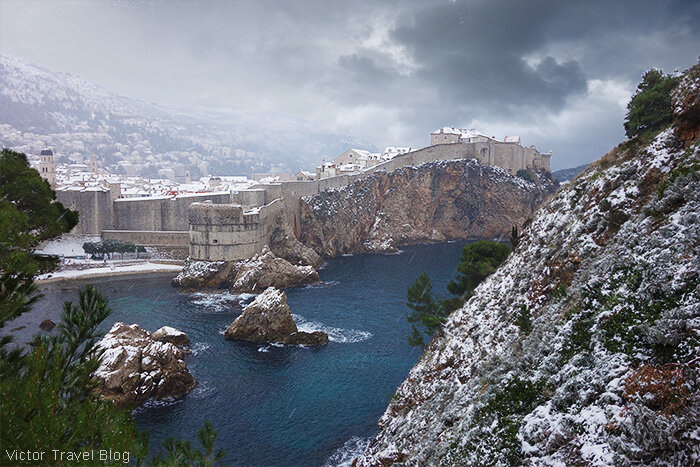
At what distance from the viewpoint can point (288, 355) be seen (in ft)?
70.9

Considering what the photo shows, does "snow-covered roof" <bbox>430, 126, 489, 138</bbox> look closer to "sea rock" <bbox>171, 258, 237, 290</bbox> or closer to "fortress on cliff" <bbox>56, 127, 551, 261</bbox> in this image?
"fortress on cliff" <bbox>56, 127, 551, 261</bbox>

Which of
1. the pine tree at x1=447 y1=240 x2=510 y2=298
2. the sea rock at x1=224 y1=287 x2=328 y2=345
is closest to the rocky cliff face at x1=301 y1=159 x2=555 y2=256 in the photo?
the sea rock at x1=224 y1=287 x2=328 y2=345

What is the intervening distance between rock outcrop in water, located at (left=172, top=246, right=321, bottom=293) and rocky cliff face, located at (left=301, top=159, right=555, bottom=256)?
44.3 ft

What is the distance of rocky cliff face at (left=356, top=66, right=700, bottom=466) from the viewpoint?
13.2ft

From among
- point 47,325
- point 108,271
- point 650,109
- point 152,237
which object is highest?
point 650,109

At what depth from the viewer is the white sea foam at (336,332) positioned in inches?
919

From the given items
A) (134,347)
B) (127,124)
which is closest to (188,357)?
(134,347)

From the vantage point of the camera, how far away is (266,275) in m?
34.2

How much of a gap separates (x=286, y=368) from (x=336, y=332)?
4.76 meters

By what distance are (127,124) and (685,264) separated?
204 m

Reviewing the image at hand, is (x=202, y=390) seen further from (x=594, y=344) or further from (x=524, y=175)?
(x=524, y=175)

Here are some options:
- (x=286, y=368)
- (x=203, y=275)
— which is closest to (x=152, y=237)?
(x=203, y=275)

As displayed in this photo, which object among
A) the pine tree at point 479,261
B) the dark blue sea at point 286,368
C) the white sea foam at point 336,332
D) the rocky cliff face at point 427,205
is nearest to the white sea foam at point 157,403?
the dark blue sea at point 286,368

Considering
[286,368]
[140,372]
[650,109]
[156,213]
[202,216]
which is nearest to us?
[650,109]
